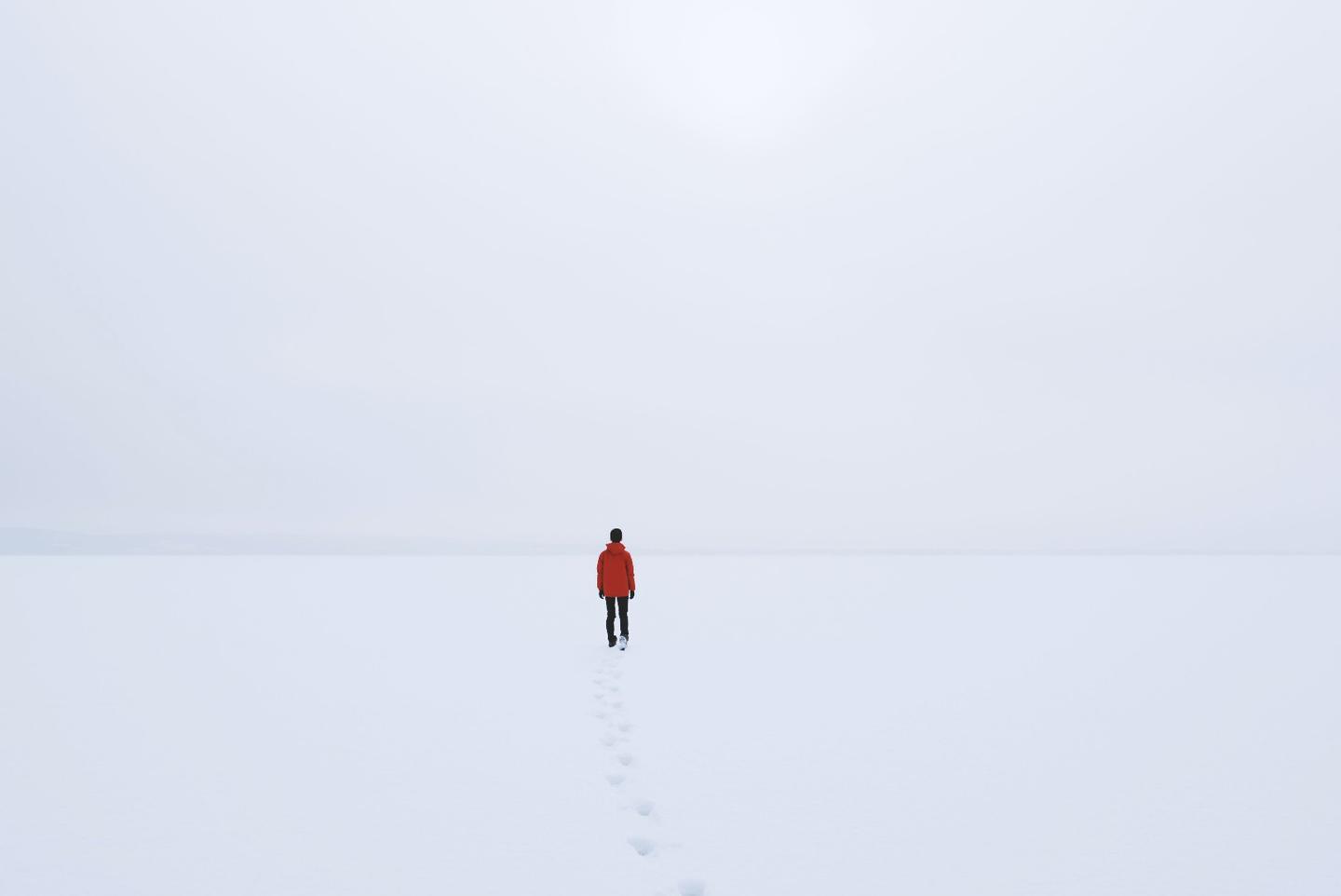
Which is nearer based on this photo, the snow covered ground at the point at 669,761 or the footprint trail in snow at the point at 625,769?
the footprint trail in snow at the point at 625,769

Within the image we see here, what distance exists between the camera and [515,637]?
38.3 feet

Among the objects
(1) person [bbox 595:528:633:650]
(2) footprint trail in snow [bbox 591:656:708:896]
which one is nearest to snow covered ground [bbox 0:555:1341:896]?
(2) footprint trail in snow [bbox 591:656:708:896]

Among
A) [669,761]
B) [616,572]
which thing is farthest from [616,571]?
[669,761]

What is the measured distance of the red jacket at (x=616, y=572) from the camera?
1026 cm

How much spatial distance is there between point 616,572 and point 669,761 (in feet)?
15.7

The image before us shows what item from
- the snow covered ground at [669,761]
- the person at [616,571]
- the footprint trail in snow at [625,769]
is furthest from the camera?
the person at [616,571]

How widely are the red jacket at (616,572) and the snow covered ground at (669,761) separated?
916mm

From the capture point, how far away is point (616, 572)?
10.2 metres

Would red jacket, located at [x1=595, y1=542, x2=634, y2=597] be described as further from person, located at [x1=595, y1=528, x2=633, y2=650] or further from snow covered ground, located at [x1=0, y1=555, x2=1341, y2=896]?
snow covered ground, located at [x1=0, y1=555, x2=1341, y2=896]

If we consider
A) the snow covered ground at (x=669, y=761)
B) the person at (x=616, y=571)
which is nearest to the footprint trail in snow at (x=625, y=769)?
the snow covered ground at (x=669, y=761)

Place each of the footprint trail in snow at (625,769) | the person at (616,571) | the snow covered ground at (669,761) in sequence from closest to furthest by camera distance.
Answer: the footprint trail in snow at (625,769), the snow covered ground at (669,761), the person at (616,571)

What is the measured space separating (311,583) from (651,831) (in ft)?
66.9

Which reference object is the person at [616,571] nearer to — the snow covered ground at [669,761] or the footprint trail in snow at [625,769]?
the snow covered ground at [669,761]

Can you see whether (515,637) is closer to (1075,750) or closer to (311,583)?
(1075,750)
